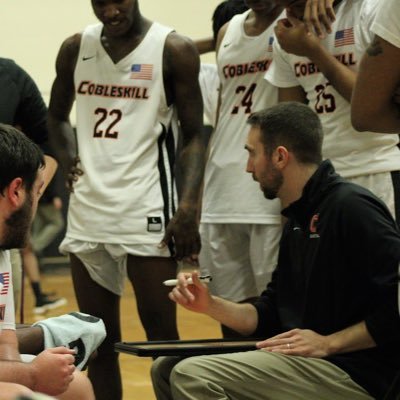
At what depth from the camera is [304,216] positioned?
3.38m

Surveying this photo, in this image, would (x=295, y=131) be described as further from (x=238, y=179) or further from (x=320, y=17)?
(x=238, y=179)

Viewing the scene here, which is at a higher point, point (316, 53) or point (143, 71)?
point (316, 53)

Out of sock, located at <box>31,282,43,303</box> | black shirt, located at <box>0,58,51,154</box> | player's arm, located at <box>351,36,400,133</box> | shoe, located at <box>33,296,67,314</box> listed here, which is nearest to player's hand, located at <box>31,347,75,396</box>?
player's arm, located at <box>351,36,400,133</box>

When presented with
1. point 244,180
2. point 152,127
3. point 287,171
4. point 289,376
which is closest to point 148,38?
point 152,127

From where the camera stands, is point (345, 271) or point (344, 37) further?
point (344, 37)

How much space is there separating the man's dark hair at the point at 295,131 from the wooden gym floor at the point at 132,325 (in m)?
1.97

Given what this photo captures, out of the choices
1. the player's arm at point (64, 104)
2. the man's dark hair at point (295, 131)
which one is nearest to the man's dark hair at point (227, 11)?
the player's arm at point (64, 104)

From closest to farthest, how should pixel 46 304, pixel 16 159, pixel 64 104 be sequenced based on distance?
pixel 16 159, pixel 64 104, pixel 46 304

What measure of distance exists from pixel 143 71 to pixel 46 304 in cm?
467

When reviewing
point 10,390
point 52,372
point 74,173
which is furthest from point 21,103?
point 10,390

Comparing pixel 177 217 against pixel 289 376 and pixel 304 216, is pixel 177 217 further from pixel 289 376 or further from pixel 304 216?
pixel 289 376

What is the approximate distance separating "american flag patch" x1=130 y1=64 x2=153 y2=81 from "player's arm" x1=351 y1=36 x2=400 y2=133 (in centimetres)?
165

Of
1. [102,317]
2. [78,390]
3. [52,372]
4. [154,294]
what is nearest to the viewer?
[52,372]

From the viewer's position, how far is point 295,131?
11.5 ft
